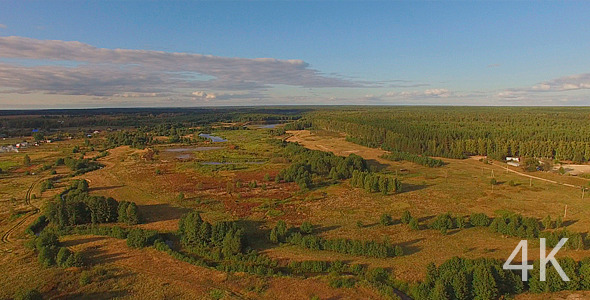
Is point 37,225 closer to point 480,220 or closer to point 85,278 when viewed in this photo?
point 85,278

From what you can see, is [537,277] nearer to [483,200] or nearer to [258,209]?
[483,200]

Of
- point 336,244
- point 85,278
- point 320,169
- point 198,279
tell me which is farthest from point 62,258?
point 320,169

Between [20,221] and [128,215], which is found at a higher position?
[128,215]

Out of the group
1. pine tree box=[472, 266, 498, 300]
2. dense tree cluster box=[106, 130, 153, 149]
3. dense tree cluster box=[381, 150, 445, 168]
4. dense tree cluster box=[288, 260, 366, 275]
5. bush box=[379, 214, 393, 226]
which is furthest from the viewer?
dense tree cluster box=[106, 130, 153, 149]

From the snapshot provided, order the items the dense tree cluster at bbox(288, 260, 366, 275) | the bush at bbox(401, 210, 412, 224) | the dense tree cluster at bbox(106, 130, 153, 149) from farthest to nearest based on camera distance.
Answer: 1. the dense tree cluster at bbox(106, 130, 153, 149)
2. the bush at bbox(401, 210, 412, 224)
3. the dense tree cluster at bbox(288, 260, 366, 275)

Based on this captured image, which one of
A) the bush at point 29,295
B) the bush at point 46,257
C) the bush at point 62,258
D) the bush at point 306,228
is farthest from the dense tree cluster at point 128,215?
the bush at point 306,228

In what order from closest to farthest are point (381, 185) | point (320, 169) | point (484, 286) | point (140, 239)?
point (484, 286) → point (140, 239) → point (381, 185) → point (320, 169)

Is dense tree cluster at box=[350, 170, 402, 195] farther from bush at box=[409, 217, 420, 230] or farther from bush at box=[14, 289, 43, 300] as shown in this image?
bush at box=[14, 289, 43, 300]

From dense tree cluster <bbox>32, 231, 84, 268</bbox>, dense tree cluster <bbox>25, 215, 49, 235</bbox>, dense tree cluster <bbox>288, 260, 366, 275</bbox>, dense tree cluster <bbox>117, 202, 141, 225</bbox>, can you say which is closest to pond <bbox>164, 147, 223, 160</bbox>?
dense tree cluster <bbox>25, 215, 49, 235</bbox>

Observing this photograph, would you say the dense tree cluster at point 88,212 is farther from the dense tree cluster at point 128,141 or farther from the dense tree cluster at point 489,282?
the dense tree cluster at point 128,141
